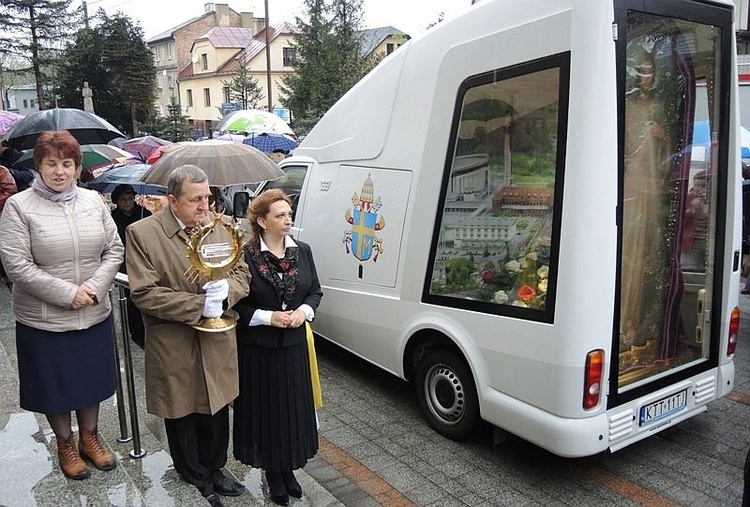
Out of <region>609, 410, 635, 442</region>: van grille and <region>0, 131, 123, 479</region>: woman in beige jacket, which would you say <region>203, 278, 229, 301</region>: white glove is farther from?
<region>609, 410, 635, 442</region>: van grille

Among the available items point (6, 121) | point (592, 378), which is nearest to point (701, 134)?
point (592, 378)

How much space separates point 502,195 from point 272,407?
1835 millimetres

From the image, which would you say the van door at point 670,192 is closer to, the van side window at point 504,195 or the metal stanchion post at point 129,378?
the van side window at point 504,195

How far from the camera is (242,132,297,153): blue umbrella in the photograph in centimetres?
1256

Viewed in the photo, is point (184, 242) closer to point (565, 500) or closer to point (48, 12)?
point (565, 500)

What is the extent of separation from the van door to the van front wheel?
38.2 inches

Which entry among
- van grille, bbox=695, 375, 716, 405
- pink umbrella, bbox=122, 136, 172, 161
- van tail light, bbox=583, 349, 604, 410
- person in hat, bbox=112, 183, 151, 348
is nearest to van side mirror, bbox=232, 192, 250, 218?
person in hat, bbox=112, 183, 151, 348

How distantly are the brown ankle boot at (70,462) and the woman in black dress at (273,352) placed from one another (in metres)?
0.77

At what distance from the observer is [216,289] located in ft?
9.07

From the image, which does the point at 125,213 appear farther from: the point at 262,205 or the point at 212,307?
the point at 212,307

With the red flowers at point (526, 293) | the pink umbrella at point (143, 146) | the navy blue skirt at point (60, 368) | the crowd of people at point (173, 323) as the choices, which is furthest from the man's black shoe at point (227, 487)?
the pink umbrella at point (143, 146)

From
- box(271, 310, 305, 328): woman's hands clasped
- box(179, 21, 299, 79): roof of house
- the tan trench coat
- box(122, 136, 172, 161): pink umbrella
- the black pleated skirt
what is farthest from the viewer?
box(179, 21, 299, 79): roof of house

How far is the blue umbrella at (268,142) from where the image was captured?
1256cm

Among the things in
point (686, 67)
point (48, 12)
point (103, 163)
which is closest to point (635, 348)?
point (686, 67)
